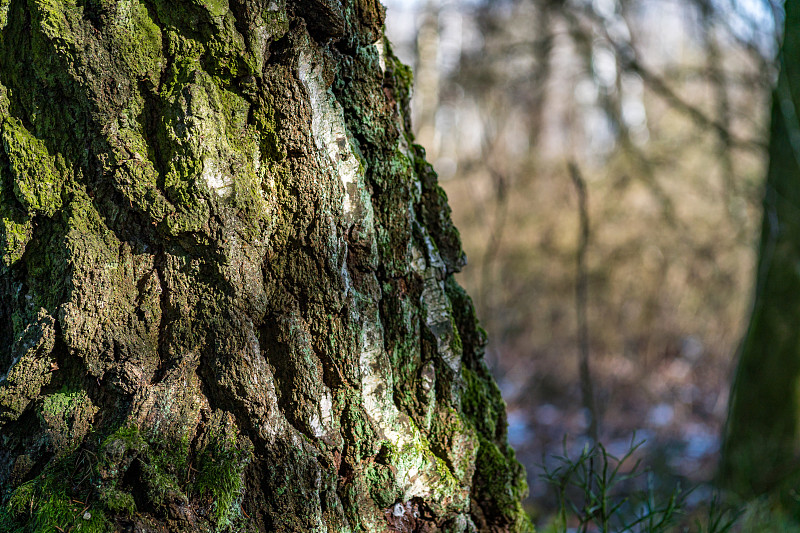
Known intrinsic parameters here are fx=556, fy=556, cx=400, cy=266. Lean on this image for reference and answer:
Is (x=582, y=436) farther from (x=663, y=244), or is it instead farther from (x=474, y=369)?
(x=474, y=369)

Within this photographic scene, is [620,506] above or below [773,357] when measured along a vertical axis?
below

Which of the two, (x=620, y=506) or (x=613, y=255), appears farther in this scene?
(x=613, y=255)

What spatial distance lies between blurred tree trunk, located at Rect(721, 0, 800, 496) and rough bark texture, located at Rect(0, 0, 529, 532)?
313cm

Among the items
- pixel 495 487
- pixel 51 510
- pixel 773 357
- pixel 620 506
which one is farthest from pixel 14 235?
pixel 773 357

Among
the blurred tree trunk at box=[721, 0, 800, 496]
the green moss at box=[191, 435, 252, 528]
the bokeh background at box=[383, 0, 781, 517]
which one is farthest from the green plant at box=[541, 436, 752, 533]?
the bokeh background at box=[383, 0, 781, 517]

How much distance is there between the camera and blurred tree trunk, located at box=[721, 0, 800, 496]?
11.1 feet

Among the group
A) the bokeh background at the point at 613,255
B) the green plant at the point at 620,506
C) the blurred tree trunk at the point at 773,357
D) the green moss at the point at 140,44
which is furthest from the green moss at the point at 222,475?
the bokeh background at the point at 613,255

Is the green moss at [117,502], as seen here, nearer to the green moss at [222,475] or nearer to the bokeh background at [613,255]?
the green moss at [222,475]

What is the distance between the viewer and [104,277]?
42.1 inches

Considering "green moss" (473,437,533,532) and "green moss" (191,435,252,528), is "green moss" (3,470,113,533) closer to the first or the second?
"green moss" (191,435,252,528)

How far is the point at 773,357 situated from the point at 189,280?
3.72m

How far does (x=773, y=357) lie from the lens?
11.5 ft

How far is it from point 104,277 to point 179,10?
53 centimetres

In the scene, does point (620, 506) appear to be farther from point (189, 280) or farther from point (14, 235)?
point (14, 235)
